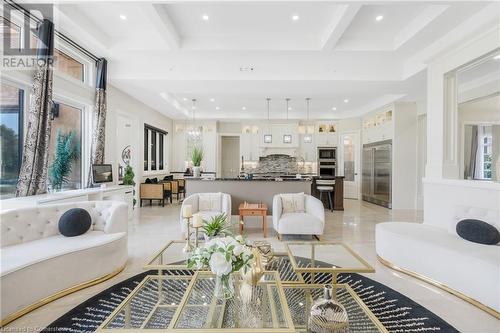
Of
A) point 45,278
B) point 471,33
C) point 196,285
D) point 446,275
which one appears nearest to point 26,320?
point 45,278

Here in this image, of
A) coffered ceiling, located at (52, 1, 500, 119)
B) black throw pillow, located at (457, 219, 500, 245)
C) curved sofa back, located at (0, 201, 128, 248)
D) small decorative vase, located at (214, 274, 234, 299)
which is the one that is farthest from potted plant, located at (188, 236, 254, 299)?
coffered ceiling, located at (52, 1, 500, 119)

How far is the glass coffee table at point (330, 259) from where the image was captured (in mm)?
2095

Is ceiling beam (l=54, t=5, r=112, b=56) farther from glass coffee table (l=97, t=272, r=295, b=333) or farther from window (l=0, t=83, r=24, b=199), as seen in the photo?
glass coffee table (l=97, t=272, r=295, b=333)

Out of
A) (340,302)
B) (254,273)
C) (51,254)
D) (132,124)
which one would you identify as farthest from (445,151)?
(132,124)

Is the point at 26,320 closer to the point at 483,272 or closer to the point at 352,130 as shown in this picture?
the point at 483,272

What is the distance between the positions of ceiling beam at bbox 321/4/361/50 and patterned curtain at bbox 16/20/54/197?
14.3ft

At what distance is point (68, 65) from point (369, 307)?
5966 mm

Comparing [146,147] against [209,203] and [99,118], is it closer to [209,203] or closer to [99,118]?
[99,118]

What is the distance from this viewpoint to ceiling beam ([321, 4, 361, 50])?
133 inches

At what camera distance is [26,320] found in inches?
81.2

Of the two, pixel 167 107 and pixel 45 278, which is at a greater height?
pixel 167 107

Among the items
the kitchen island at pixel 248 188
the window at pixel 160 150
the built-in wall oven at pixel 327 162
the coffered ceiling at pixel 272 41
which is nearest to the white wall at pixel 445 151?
the coffered ceiling at pixel 272 41

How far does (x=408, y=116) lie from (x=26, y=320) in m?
8.69

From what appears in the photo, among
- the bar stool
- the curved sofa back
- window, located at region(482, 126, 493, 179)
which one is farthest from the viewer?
the bar stool
